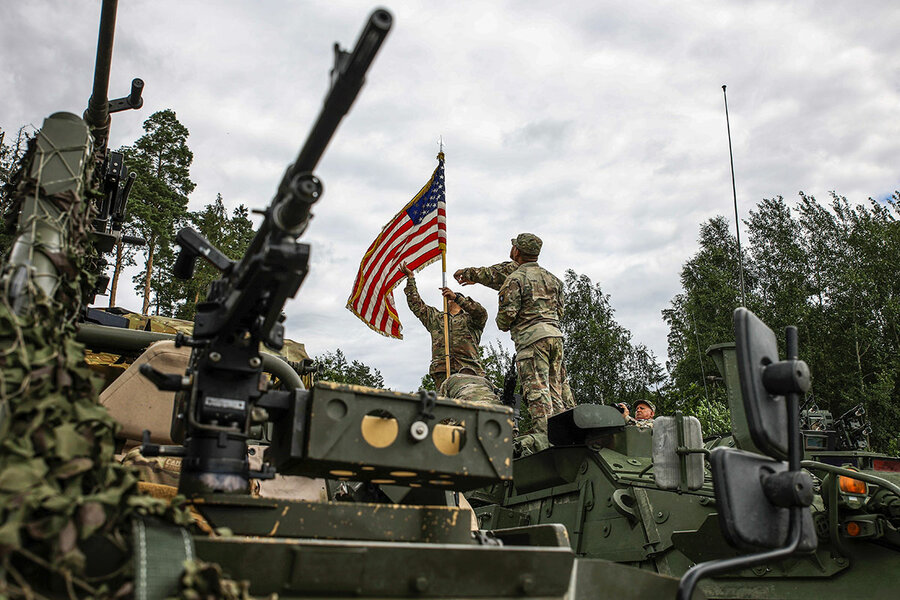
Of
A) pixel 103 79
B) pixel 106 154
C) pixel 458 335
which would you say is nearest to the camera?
pixel 103 79

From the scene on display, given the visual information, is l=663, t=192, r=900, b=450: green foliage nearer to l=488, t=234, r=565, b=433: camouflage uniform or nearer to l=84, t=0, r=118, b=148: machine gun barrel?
l=488, t=234, r=565, b=433: camouflage uniform

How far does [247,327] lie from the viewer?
8.55ft

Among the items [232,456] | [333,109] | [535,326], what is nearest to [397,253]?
[535,326]

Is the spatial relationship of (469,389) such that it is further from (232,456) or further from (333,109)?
(333,109)

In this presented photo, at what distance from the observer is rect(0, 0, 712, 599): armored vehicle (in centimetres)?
187

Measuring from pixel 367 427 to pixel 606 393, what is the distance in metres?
37.5

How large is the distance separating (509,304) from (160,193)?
2307 cm

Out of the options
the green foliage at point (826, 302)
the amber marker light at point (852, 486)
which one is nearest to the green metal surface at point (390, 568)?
the amber marker light at point (852, 486)

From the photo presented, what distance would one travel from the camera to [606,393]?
3919 cm

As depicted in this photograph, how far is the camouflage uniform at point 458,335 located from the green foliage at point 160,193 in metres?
20.0

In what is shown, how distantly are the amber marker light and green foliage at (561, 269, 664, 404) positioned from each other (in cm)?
3309

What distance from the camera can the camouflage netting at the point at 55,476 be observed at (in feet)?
5.76

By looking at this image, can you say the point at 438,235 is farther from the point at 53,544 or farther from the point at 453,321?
the point at 53,544

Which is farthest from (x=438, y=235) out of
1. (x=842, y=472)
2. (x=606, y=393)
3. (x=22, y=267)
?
(x=606, y=393)
